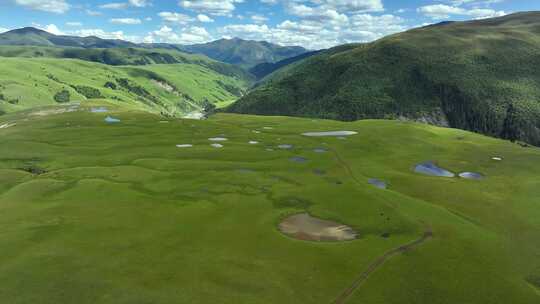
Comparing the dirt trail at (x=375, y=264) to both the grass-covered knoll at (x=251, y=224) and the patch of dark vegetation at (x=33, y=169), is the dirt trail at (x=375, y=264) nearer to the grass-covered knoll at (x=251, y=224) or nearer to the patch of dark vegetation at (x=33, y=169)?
the grass-covered knoll at (x=251, y=224)

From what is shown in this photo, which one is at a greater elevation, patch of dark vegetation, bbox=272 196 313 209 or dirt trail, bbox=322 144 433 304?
patch of dark vegetation, bbox=272 196 313 209

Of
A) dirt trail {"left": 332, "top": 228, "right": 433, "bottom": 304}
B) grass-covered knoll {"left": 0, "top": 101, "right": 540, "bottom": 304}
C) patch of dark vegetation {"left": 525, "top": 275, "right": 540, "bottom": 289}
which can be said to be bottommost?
patch of dark vegetation {"left": 525, "top": 275, "right": 540, "bottom": 289}

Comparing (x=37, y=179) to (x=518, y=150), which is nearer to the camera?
(x=37, y=179)

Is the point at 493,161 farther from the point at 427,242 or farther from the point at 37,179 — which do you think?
the point at 37,179

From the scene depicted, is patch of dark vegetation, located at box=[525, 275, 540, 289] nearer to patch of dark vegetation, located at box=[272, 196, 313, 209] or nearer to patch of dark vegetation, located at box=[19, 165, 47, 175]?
patch of dark vegetation, located at box=[272, 196, 313, 209]

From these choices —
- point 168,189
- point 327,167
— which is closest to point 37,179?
point 168,189

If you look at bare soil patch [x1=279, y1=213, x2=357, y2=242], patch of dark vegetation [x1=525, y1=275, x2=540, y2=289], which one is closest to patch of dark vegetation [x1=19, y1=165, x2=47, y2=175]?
bare soil patch [x1=279, y1=213, x2=357, y2=242]
